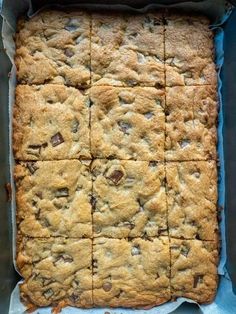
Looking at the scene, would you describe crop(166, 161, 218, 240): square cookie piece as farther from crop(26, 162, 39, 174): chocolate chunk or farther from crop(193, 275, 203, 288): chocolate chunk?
crop(26, 162, 39, 174): chocolate chunk

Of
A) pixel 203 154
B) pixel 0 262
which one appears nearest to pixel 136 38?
pixel 203 154

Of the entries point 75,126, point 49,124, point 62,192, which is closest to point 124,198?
point 62,192

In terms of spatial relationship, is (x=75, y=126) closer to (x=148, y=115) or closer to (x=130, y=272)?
(x=148, y=115)

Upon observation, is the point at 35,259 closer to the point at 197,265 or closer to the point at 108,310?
the point at 108,310

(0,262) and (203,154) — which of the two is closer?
(0,262)

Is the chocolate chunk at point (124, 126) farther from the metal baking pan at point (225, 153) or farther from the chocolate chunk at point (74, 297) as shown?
the chocolate chunk at point (74, 297)

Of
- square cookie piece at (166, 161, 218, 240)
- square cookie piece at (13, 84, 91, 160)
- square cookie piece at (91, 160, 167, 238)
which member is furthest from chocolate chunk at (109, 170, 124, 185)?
square cookie piece at (166, 161, 218, 240)
